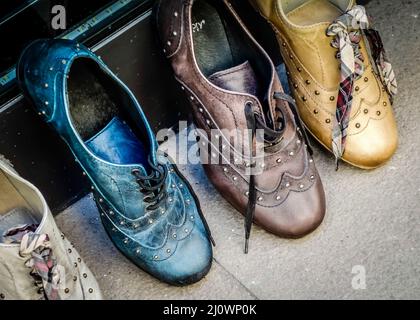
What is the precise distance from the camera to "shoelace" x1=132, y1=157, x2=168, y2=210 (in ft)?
4.45

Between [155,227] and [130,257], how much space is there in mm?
93

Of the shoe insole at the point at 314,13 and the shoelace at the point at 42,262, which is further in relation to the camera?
the shoe insole at the point at 314,13

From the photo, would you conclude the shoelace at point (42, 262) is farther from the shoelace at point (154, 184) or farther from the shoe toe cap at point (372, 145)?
the shoe toe cap at point (372, 145)

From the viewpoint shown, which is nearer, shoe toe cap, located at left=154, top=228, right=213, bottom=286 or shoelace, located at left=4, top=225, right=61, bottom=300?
shoelace, located at left=4, top=225, right=61, bottom=300

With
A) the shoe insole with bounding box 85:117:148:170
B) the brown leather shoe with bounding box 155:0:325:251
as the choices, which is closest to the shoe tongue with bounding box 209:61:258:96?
the brown leather shoe with bounding box 155:0:325:251

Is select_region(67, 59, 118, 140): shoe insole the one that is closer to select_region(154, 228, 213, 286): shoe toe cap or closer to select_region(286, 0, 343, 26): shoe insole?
select_region(154, 228, 213, 286): shoe toe cap

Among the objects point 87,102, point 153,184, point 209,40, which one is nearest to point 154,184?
point 153,184

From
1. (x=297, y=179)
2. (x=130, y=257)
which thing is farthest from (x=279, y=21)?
(x=130, y=257)

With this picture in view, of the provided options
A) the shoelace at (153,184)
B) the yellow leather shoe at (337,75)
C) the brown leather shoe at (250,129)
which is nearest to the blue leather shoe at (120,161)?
the shoelace at (153,184)

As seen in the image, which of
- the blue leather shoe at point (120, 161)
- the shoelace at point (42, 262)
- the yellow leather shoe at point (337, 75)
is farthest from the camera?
the yellow leather shoe at point (337, 75)

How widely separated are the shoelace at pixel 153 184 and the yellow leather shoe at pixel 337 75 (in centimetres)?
40

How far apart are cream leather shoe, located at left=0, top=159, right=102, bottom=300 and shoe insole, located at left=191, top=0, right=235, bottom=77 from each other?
50cm

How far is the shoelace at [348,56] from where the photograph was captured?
1436 mm
